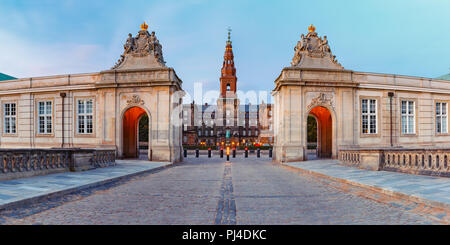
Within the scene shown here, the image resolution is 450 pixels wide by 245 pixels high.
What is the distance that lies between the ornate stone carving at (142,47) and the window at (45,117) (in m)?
7.41

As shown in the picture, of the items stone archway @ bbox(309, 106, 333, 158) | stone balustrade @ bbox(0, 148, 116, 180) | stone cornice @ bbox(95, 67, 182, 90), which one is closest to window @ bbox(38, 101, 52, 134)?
stone cornice @ bbox(95, 67, 182, 90)

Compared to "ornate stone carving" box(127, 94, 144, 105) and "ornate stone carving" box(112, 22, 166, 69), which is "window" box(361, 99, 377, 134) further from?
"ornate stone carving" box(127, 94, 144, 105)

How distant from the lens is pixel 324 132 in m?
25.8

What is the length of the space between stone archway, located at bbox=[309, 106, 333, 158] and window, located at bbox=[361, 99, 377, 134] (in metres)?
3.02

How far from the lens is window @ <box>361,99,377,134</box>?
2269 cm

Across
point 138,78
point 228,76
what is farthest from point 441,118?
point 228,76

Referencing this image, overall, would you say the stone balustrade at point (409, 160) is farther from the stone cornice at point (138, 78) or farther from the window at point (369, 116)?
the stone cornice at point (138, 78)

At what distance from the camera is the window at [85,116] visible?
76.3 feet

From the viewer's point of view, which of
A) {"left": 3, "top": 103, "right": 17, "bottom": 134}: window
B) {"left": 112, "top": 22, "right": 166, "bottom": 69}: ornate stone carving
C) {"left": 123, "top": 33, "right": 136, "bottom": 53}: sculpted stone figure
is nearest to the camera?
{"left": 112, "top": 22, "right": 166, "bottom": 69}: ornate stone carving

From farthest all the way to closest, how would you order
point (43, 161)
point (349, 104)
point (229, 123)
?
1. point (229, 123)
2. point (349, 104)
3. point (43, 161)

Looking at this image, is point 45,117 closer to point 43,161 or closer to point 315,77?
point 43,161

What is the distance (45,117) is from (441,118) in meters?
34.8
